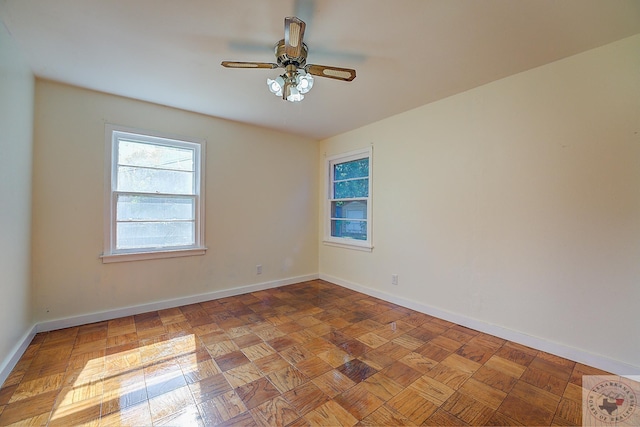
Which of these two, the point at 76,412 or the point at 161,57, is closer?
the point at 76,412

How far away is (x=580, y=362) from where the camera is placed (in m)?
2.08

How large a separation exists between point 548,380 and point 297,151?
3910 mm

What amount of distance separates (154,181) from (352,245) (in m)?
2.79

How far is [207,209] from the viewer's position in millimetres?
3498

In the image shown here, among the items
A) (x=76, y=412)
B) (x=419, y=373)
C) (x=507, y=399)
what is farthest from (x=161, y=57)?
(x=507, y=399)

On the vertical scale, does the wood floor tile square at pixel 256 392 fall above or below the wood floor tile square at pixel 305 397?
below

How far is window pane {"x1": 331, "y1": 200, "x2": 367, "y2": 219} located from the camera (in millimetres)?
4016

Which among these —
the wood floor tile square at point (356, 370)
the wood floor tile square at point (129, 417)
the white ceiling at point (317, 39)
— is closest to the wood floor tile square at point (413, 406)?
the wood floor tile square at point (356, 370)

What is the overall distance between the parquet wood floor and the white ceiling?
2461 millimetres

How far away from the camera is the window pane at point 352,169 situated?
3.98 m

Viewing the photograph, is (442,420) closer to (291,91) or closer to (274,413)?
(274,413)

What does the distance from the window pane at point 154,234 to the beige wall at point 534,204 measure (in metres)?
2.75

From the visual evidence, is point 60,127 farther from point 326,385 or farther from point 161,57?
point 326,385

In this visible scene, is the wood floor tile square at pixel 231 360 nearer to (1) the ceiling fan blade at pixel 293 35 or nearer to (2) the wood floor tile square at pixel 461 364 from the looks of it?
(2) the wood floor tile square at pixel 461 364
